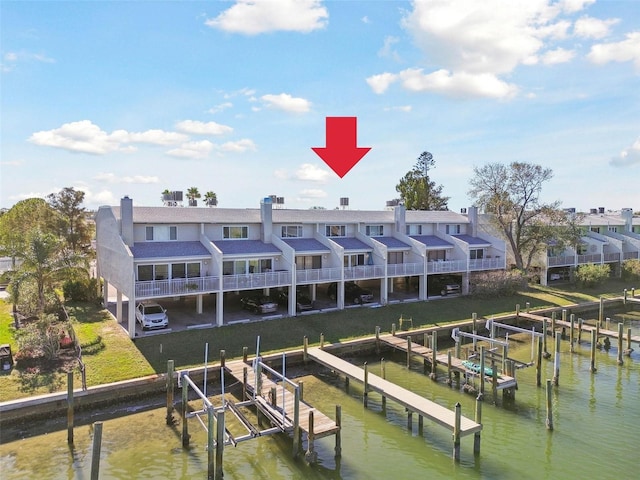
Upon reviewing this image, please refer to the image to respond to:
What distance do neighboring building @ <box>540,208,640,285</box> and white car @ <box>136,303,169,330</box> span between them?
120 feet

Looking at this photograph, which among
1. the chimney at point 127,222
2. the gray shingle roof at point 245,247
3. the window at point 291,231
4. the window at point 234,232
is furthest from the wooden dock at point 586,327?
the chimney at point 127,222

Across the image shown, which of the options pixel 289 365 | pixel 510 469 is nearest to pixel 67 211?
pixel 289 365

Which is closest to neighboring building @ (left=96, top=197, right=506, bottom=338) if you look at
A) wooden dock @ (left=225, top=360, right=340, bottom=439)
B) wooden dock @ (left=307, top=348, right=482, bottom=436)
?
wooden dock @ (left=307, top=348, right=482, bottom=436)

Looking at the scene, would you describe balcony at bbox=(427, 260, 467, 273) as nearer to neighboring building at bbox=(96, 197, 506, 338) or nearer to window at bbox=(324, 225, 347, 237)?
neighboring building at bbox=(96, 197, 506, 338)

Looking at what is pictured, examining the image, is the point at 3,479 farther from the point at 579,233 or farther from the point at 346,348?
the point at 579,233

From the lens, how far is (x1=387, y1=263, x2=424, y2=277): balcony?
3462 cm

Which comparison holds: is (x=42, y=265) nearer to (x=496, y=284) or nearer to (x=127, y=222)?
(x=127, y=222)

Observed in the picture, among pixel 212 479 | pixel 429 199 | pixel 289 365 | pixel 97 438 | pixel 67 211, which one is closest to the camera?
pixel 97 438

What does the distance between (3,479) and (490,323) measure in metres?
25.2

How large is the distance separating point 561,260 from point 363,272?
24235 millimetres

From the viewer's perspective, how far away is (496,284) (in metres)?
36.9

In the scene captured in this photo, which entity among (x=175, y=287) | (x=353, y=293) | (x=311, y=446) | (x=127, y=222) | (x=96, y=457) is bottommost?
(x=311, y=446)

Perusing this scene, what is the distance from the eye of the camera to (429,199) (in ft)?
221

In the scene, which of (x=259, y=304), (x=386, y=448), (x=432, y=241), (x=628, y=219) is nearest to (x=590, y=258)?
(x=628, y=219)
